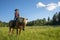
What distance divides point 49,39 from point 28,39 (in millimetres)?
2104

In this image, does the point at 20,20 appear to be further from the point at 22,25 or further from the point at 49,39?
the point at 49,39

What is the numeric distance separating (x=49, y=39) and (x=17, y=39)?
3224mm

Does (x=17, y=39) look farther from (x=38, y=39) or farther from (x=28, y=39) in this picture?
(x=38, y=39)

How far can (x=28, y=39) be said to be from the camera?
16094mm

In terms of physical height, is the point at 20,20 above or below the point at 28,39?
above

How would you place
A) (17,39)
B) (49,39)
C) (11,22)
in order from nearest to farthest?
(17,39) → (49,39) → (11,22)

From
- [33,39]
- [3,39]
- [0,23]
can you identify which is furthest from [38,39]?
Result: [0,23]

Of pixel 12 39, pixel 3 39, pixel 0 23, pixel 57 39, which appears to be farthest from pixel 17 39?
pixel 0 23

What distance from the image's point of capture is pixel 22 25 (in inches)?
667

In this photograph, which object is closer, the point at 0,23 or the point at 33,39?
the point at 33,39

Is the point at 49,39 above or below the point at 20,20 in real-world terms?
below

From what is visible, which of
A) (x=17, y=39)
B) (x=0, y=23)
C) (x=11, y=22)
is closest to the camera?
(x=17, y=39)

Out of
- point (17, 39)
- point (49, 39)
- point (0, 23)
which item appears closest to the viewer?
point (17, 39)

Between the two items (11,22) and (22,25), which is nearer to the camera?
(22,25)
